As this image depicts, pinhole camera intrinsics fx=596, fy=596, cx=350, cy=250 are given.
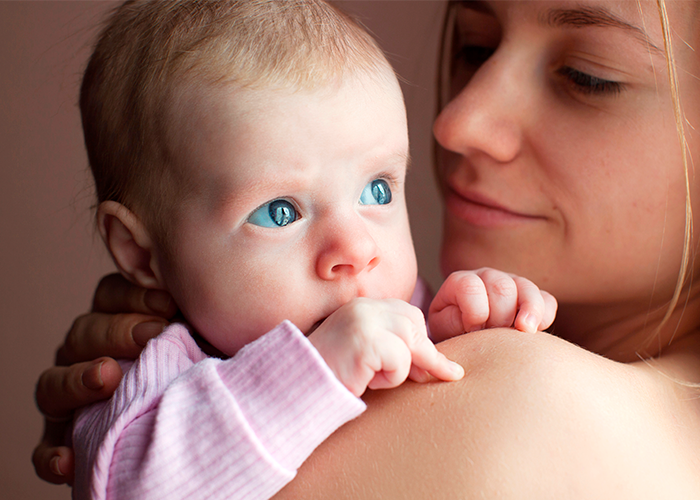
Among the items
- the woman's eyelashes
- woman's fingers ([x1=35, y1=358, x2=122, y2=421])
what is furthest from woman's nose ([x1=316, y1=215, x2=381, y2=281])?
the woman's eyelashes

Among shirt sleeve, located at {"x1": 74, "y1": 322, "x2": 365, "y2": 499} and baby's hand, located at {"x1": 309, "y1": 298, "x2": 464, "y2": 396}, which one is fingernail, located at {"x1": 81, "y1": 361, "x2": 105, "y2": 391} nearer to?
shirt sleeve, located at {"x1": 74, "y1": 322, "x2": 365, "y2": 499}

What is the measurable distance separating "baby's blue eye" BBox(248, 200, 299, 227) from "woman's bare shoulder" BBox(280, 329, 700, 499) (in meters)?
0.34

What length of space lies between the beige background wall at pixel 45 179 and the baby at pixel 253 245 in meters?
1.73

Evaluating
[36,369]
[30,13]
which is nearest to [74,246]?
[36,369]

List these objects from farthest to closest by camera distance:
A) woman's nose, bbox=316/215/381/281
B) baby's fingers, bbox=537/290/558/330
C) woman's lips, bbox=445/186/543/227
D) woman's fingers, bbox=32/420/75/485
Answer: woman's lips, bbox=445/186/543/227 → woman's fingers, bbox=32/420/75/485 → baby's fingers, bbox=537/290/558/330 → woman's nose, bbox=316/215/381/281

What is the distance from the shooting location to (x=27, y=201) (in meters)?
2.89

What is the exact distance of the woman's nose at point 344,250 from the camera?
998mm

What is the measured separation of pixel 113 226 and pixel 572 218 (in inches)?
40.0

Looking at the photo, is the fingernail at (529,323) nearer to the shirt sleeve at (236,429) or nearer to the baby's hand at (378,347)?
the baby's hand at (378,347)

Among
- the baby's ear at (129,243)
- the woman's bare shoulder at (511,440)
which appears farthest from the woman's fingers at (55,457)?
the woman's bare shoulder at (511,440)

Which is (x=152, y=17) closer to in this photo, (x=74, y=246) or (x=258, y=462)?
(x=258, y=462)

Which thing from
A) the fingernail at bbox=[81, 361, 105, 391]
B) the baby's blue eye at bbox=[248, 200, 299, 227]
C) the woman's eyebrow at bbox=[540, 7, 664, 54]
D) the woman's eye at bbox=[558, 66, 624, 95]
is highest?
the woman's eyebrow at bbox=[540, 7, 664, 54]

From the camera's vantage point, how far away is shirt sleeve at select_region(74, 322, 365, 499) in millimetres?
828

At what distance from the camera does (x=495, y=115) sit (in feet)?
4.64
